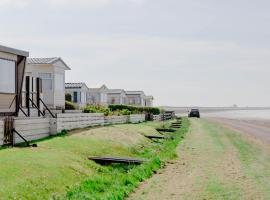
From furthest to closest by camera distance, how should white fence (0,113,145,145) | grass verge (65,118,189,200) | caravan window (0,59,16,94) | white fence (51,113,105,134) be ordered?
white fence (51,113,105,134) < caravan window (0,59,16,94) < white fence (0,113,145,145) < grass verge (65,118,189,200)

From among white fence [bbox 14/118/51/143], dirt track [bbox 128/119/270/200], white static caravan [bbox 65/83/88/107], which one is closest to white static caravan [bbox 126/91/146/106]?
white static caravan [bbox 65/83/88/107]

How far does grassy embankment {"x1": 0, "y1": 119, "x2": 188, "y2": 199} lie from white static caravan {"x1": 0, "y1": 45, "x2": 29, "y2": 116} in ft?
11.3

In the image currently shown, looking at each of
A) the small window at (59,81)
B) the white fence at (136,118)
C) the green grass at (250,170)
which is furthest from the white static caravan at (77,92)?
the green grass at (250,170)

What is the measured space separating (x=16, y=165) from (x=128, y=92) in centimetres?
8068

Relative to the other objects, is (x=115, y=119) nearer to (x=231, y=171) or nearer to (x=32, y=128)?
(x=32, y=128)

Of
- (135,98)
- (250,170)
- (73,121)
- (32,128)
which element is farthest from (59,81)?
(135,98)

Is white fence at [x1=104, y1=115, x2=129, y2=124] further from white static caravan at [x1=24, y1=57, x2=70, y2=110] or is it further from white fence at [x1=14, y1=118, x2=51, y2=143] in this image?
white fence at [x1=14, y1=118, x2=51, y2=143]

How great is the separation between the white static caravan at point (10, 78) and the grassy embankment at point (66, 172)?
3.45 m

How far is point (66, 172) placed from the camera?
13.1 metres

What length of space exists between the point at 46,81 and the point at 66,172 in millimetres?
26481

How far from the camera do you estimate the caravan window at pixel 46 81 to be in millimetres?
38500

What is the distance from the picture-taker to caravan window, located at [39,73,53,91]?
38.5 m

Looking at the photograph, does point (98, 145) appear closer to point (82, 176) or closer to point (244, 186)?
point (82, 176)

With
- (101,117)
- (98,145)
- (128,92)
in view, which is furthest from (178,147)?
(128,92)
